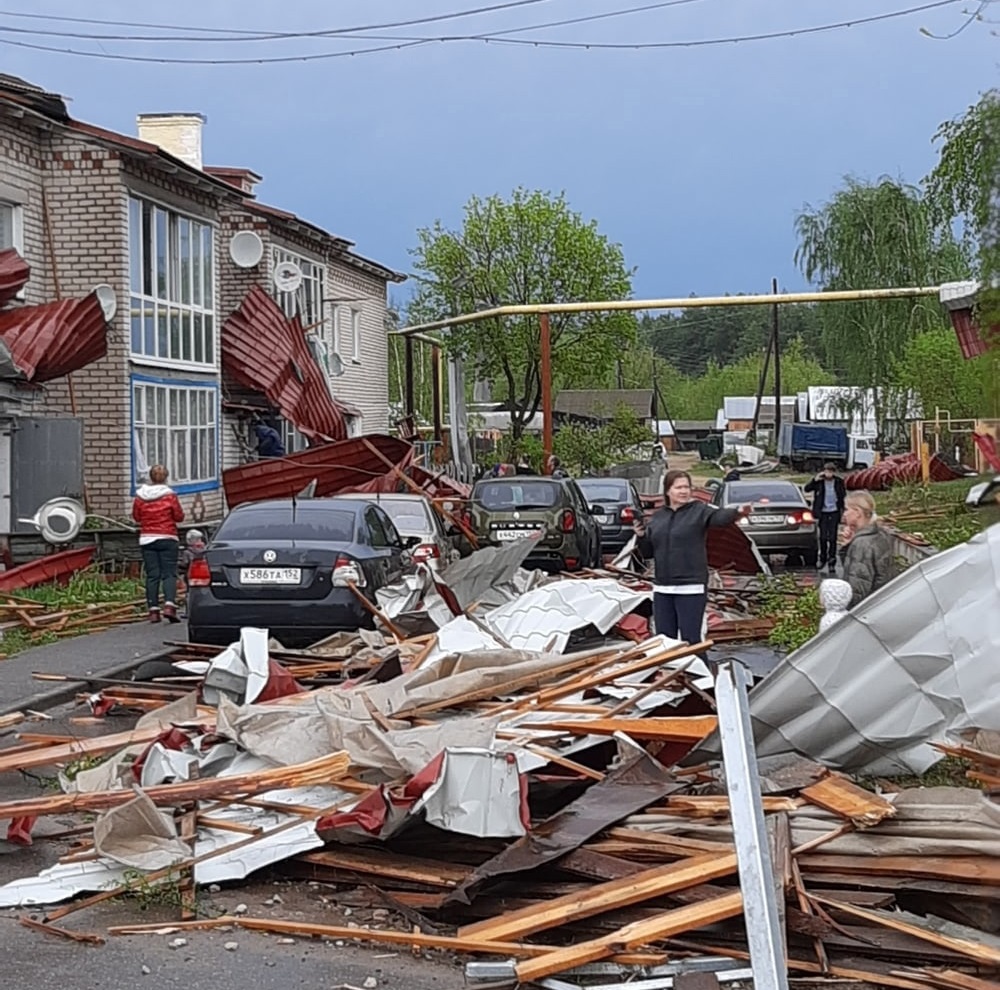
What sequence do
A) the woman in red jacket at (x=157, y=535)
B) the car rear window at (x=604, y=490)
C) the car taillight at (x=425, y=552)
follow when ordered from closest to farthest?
the car taillight at (x=425, y=552), the woman in red jacket at (x=157, y=535), the car rear window at (x=604, y=490)

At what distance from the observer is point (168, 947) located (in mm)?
6301

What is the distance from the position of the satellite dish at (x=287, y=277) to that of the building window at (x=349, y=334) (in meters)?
9.07

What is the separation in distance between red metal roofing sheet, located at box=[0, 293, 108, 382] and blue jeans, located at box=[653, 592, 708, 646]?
12369 mm

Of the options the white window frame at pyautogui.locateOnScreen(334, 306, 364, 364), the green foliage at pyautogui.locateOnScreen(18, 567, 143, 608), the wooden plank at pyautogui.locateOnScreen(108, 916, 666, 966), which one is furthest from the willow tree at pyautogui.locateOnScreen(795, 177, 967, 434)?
the wooden plank at pyautogui.locateOnScreen(108, 916, 666, 966)

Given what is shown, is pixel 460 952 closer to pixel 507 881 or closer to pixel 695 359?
pixel 507 881

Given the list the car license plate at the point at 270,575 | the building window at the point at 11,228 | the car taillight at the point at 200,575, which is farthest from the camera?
the building window at the point at 11,228

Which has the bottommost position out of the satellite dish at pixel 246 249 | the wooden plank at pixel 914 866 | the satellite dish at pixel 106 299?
the wooden plank at pixel 914 866

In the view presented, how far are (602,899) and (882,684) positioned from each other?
2.37 metres

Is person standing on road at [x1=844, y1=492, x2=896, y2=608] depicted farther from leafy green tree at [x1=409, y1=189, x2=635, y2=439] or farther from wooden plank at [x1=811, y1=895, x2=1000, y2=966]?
leafy green tree at [x1=409, y1=189, x2=635, y2=439]

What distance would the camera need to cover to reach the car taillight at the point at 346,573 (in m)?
14.2

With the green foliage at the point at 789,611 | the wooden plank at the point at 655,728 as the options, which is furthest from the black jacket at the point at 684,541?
the wooden plank at the point at 655,728

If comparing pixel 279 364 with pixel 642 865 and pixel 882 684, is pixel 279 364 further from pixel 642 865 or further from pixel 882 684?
pixel 642 865

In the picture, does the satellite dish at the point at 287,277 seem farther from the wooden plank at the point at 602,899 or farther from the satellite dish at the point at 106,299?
the wooden plank at the point at 602,899

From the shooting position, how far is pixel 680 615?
38.7ft
